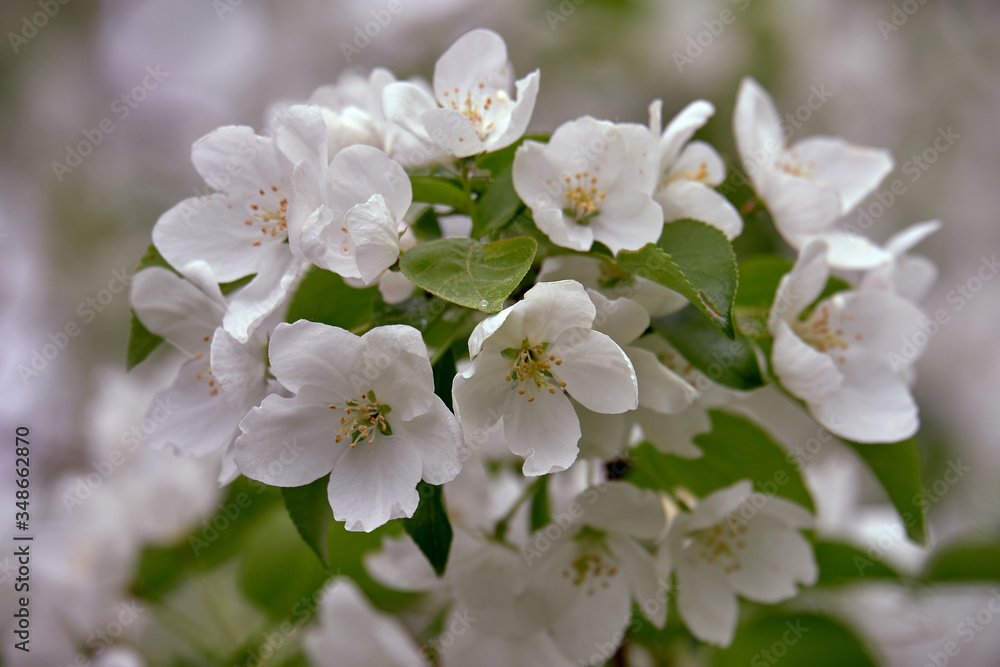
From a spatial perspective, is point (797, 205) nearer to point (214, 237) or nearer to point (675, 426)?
point (675, 426)

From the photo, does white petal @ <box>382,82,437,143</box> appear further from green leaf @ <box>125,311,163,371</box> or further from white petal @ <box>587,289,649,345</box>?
green leaf @ <box>125,311,163,371</box>

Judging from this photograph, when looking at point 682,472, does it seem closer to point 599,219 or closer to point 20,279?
point 599,219

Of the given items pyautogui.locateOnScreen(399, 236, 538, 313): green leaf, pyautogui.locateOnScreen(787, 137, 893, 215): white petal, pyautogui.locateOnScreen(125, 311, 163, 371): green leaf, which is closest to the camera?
pyautogui.locateOnScreen(399, 236, 538, 313): green leaf

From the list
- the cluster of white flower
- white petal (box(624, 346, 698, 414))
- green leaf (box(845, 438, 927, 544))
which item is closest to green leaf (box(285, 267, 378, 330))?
the cluster of white flower

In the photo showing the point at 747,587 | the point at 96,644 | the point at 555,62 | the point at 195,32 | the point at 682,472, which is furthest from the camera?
the point at 195,32

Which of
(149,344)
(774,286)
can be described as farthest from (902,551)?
(149,344)

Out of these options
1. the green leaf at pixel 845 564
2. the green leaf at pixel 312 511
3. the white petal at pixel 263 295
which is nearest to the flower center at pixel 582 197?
the white petal at pixel 263 295

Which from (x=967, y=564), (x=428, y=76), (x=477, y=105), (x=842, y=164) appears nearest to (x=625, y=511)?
(x=477, y=105)
